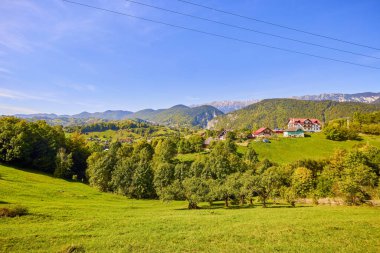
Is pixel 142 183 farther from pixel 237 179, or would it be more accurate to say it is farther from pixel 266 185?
pixel 266 185

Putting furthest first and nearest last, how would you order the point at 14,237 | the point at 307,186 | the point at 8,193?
the point at 307,186
the point at 8,193
the point at 14,237

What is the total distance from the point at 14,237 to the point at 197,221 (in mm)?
19876

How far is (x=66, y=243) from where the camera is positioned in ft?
68.1

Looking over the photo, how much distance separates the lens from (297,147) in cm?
12925

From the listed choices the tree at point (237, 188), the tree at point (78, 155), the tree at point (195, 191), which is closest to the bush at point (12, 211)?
the tree at point (195, 191)

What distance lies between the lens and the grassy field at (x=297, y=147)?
381ft

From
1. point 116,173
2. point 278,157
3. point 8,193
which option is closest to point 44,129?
point 116,173

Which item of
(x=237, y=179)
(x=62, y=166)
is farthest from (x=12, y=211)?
(x=62, y=166)

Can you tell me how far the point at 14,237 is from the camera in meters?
20.8

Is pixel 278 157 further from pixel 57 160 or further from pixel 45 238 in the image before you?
pixel 45 238

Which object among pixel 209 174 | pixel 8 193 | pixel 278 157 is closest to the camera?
pixel 8 193

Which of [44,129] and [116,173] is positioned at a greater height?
[44,129]

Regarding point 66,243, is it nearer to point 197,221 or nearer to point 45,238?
point 45,238

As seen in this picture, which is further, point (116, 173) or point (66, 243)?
point (116, 173)
